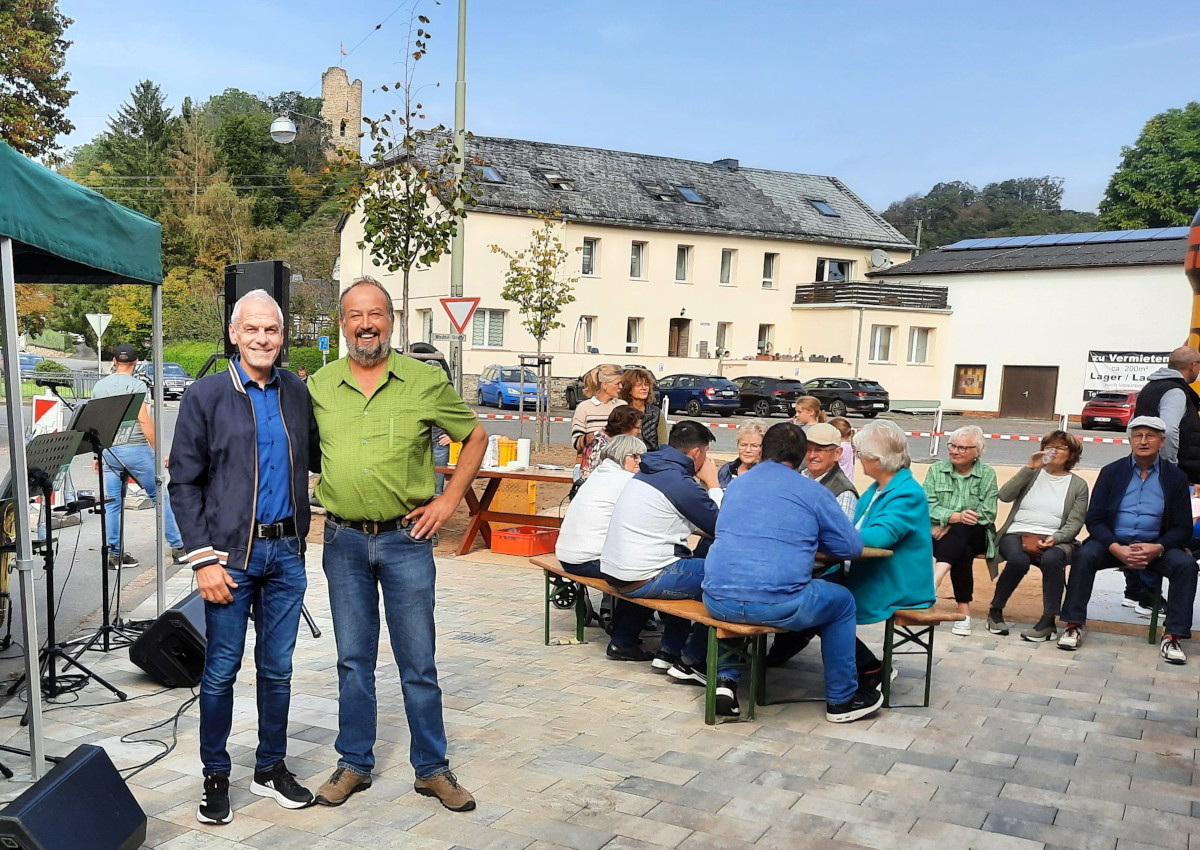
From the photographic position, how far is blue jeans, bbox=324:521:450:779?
3898 mm

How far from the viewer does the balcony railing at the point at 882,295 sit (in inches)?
1656

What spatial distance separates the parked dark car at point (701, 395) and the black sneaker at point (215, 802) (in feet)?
96.5

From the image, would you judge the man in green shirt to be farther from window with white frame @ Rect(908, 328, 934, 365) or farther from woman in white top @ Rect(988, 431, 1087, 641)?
window with white frame @ Rect(908, 328, 934, 365)

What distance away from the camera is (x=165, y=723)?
195 inches

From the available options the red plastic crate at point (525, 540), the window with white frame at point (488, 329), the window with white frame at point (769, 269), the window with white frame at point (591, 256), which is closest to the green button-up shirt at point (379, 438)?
the red plastic crate at point (525, 540)

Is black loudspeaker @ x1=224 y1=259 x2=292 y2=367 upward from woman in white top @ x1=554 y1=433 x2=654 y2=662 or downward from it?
upward

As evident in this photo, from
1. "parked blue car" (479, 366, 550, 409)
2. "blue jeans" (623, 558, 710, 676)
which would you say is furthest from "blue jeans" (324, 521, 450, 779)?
"parked blue car" (479, 366, 550, 409)

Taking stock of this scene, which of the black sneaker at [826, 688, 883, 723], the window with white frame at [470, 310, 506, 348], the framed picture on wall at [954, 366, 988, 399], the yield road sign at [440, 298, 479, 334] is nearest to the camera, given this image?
the black sneaker at [826, 688, 883, 723]

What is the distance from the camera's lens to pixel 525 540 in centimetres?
986

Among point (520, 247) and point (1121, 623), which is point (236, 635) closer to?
point (1121, 623)

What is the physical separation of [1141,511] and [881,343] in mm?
36688

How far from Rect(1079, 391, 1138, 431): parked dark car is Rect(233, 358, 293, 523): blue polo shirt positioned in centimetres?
3332

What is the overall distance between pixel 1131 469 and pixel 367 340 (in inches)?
220

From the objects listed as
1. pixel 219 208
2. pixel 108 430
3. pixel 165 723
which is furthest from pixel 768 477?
pixel 219 208
